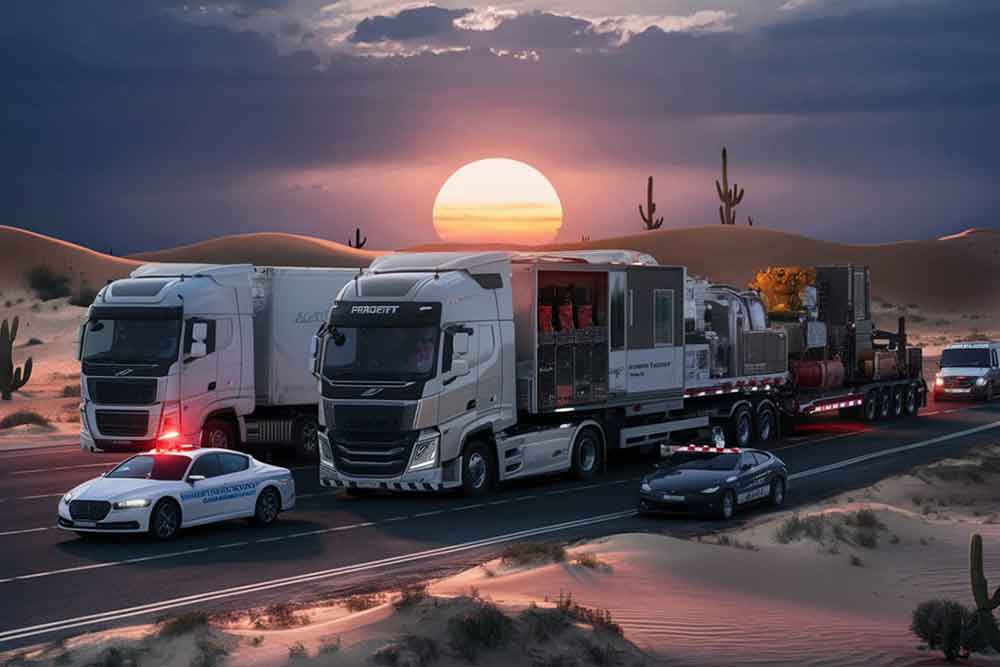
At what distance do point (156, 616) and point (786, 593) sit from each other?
24.9 feet

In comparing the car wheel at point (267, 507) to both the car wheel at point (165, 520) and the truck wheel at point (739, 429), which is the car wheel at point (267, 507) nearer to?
the car wheel at point (165, 520)

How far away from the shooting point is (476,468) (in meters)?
29.0

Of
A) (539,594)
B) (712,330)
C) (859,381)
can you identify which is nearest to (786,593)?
(539,594)

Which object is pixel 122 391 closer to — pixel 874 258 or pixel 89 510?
pixel 89 510

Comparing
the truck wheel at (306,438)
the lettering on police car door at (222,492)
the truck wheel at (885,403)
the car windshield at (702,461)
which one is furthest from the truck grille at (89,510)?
the truck wheel at (885,403)

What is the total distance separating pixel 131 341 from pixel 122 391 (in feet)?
Result: 3.47

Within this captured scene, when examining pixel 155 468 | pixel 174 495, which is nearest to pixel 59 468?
pixel 155 468

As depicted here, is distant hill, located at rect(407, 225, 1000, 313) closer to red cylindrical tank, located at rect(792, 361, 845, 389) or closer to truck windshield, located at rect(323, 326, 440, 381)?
red cylindrical tank, located at rect(792, 361, 845, 389)

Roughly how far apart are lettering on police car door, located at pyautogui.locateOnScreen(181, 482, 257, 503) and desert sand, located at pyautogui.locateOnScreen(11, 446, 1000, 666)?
19.0ft

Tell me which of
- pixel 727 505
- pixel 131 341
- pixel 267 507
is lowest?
pixel 727 505

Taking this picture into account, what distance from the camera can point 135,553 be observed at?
22.6 metres

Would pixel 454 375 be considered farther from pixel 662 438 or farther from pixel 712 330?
pixel 712 330

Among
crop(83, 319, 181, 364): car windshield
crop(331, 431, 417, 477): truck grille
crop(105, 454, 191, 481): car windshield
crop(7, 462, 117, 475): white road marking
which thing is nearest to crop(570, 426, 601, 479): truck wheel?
crop(331, 431, 417, 477): truck grille

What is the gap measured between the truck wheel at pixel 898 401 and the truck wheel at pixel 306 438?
2059 centimetres
